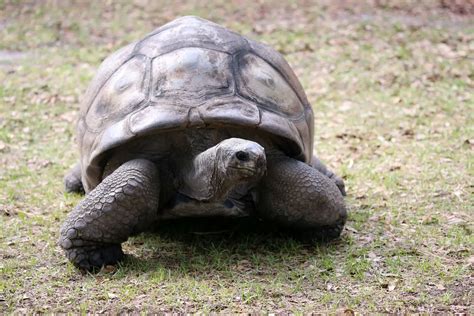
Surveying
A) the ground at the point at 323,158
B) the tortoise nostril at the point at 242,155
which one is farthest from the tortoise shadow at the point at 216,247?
the tortoise nostril at the point at 242,155

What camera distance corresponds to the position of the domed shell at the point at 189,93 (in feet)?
12.9

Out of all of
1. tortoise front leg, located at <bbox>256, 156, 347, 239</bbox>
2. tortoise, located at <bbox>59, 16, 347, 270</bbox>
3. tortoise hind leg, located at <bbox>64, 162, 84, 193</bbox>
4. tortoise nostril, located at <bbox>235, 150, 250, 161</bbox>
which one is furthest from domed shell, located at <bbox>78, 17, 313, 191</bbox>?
tortoise hind leg, located at <bbox>64, 162, 84, 193</bbox>

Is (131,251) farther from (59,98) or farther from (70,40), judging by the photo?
(70,40)

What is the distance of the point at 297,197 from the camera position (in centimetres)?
407

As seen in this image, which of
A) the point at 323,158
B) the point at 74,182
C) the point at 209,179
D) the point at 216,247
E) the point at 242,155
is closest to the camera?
the point at 242,155

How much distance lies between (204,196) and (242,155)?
0.48m

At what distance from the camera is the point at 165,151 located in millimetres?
4125

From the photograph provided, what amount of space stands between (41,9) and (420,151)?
7.45 metres

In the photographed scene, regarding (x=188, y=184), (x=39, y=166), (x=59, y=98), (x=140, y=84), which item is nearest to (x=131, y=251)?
(x=188, y=184)

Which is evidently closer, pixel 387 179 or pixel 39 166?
pixel 387 179

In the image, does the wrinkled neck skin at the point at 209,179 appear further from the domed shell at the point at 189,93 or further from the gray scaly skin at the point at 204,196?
the domed shell at the point at 189,93

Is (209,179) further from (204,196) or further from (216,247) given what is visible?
(216,247)

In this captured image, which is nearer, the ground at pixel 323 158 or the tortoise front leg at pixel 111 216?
the ground at pixel 323 158

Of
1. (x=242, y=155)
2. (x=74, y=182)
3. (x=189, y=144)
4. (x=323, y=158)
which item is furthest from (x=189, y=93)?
(x=323, y=158)
